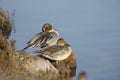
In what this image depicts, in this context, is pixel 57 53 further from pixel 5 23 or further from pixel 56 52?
pixel 5 23

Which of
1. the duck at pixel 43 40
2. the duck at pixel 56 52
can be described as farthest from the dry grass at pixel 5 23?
the duck at pixel 56 52

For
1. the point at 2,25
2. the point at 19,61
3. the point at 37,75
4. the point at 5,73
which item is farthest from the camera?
the point at 2,25

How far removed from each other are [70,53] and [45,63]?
880mm

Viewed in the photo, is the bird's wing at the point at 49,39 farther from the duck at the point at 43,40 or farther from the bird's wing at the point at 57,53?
the bird's wing at the point at 57,53

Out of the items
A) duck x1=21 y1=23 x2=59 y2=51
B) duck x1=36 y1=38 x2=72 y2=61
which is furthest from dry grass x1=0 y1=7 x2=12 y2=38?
duck x1=36 y1=38 x2=72 y2=61

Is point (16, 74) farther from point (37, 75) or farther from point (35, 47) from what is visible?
point (35, 47)

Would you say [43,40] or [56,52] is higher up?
[43,40]

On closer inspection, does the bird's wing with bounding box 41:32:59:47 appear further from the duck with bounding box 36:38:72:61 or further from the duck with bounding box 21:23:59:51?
the duck with bounding box 36:38:72:61

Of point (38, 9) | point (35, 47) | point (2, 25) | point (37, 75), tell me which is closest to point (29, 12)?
point (38, 9)

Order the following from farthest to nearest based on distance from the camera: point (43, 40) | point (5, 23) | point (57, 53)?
point (5, 23) → point (43, 40) → point (57, 53)

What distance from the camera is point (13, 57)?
25.8 ft

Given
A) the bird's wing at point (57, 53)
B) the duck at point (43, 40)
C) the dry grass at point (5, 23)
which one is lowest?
the bird's wing at point (57, 53)

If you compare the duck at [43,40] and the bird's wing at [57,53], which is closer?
the bird's wing at [57,53]

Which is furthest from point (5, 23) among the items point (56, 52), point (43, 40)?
point (56, 52)
